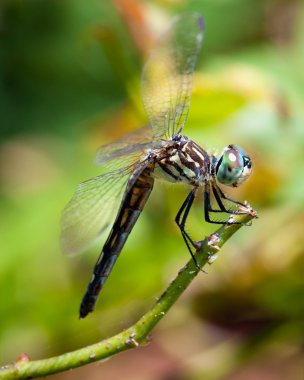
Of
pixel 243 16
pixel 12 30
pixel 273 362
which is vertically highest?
pixel 12 30

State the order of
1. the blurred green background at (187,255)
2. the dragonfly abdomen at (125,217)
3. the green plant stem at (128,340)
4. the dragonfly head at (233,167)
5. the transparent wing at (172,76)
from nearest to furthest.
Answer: the green plant stem at (128,340)
the dragonfly head at (233,167)
the dragonfly abdomen at (125,217)
the transparent wing at (172,76)
the blurred green background at (187,255)

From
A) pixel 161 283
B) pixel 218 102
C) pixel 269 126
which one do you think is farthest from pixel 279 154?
pixel 161 283

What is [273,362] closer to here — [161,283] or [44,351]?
[161,283]

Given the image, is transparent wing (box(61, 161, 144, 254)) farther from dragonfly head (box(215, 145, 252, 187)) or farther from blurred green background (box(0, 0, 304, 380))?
blurred green background (box(0, 0, 304, 380))

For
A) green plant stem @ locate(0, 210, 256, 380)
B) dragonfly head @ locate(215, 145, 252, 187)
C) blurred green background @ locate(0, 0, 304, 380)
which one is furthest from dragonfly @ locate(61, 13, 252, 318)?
blurred green background @ locate(0, 0, 304, 380)

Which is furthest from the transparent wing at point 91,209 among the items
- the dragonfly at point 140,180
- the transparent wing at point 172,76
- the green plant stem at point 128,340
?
the green plant stem at point 128,340

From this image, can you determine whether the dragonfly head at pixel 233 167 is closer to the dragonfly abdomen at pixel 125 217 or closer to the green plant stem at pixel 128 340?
the dragonfly abdomen at pixel 125 217

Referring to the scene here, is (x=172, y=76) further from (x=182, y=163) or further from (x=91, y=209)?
(x=91, y=209)
